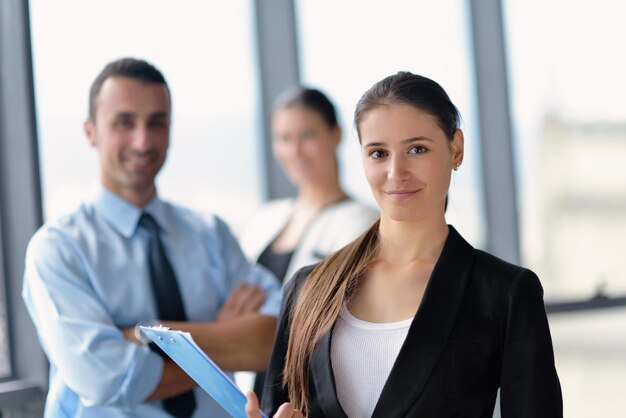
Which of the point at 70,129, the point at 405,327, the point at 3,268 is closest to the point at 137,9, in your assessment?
the point at 70,129

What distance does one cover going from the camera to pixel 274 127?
319 cm

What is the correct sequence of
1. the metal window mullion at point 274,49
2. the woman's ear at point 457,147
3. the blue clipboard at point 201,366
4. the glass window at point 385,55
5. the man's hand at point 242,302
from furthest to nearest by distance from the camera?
the glass window at point 385,55, the metal window mullion at point 274,49, the man's hand at point 242,302, the woman's ear at point 457,147, the blue clipboard at point 201,366

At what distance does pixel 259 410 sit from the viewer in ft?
4.95

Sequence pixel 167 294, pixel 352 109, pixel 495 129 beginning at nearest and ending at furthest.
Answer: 1. pixel 167 294
2. pixel 352 109
3. pixel 495 129

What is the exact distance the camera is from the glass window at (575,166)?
4.35 m

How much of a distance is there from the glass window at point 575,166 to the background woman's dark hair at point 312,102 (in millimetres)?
1527

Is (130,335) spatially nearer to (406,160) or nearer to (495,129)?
(406,160)

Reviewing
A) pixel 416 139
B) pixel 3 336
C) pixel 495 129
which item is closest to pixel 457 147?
pixel 416 139

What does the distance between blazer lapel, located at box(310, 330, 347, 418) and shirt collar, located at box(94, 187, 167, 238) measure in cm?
83

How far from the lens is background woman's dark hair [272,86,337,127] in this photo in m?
3.11

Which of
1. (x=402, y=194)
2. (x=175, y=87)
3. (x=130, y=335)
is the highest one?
(x=175, y=87)

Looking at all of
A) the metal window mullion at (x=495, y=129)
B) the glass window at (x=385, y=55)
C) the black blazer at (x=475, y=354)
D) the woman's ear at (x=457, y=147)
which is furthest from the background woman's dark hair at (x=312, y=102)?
the black blazer at (x=475, y=354)

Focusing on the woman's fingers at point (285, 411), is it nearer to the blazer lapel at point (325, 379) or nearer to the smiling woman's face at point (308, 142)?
the blazer lapel at point (325, 379)

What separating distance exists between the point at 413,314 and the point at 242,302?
0.84 m
